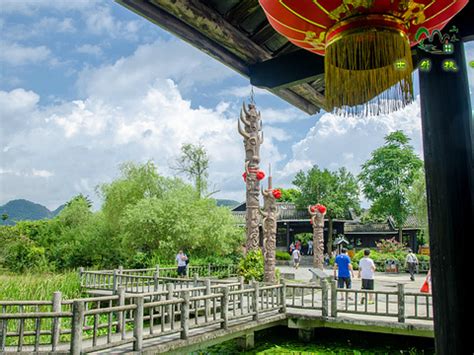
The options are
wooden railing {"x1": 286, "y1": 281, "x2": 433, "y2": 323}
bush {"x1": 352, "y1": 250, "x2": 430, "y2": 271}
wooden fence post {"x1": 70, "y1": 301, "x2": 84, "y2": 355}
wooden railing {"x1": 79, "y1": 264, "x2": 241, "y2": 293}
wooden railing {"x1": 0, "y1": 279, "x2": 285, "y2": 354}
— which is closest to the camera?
wooden fence post {"x1": 70, "y1": 301, "x2": 84, "y2": 355}

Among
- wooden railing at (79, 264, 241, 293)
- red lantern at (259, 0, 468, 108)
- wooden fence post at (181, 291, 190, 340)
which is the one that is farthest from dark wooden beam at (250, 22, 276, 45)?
wooden railing at (79, 264, 241, 293)

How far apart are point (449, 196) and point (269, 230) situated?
364 inches

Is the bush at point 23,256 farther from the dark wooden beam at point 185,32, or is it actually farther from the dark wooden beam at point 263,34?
the dark wooden beam at point 263,34

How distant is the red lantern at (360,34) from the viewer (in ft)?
4.63

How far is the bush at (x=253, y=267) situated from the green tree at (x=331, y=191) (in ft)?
56.1

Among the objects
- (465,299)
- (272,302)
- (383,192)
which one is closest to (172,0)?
(465,299)

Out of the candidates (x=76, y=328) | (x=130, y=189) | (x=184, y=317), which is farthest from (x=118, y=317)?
(x=130, y=189)

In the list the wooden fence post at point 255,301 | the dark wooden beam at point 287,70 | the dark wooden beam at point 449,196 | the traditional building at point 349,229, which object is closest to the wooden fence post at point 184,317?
the wooden fence post at point 255,301

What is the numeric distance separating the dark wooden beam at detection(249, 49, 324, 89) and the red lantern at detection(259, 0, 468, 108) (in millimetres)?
656

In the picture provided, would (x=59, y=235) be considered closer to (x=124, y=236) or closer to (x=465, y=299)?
(x=124, y=236)

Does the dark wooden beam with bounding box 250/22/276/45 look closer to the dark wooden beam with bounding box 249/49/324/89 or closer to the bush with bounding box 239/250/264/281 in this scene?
the dark wooden beam with bounding box 249/49/324/89

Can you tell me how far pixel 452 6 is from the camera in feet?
4.77

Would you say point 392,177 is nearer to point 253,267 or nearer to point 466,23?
point 253,267

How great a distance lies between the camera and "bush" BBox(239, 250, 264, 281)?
35.4 feet
